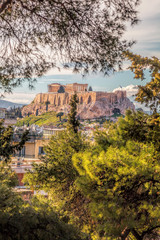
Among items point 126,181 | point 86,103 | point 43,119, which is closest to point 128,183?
point 126,181

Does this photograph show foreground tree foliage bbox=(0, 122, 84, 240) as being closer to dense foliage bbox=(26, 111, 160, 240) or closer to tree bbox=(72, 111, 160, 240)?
dense foliage bbox=(26, 111, 160, 240)

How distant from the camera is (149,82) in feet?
27.7

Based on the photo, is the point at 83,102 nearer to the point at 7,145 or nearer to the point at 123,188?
the point at 7,145

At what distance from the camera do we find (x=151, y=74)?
8.77m

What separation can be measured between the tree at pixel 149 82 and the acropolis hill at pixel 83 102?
100 metres

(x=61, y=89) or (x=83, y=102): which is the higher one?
(x=61, y=89)

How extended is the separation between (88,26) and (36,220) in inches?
115

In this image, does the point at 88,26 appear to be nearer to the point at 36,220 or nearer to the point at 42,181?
the point at 36,220

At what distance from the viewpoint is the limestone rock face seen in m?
112

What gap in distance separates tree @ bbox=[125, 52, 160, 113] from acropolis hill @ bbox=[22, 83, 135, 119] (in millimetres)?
100267

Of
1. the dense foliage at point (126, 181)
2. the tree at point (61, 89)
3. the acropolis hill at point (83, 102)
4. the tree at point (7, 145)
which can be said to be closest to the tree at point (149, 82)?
the dense foliage at point (126, 181)

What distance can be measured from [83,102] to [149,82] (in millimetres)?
109009

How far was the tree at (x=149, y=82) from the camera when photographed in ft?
26.7

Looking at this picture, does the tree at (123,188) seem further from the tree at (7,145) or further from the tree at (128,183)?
the tree at (7,145)
